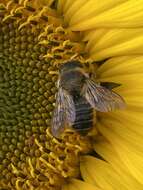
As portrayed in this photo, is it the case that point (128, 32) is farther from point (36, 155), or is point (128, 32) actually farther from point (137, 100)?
point (36, 155)

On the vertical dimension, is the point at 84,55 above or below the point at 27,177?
above

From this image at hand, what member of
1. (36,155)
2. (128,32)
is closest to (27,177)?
(36,155)

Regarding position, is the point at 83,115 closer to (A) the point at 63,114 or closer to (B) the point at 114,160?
(A) the point at 63,114

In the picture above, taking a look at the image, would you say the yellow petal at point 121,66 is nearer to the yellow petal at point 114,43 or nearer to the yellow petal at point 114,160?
the yellow petal at point 114,43

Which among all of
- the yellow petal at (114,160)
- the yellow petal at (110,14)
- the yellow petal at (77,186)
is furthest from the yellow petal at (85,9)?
the yellow petal at (77,186)

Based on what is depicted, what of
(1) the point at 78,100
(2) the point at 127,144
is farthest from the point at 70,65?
(2) the point at 127,144

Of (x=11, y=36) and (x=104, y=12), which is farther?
(x=11, y=36)
